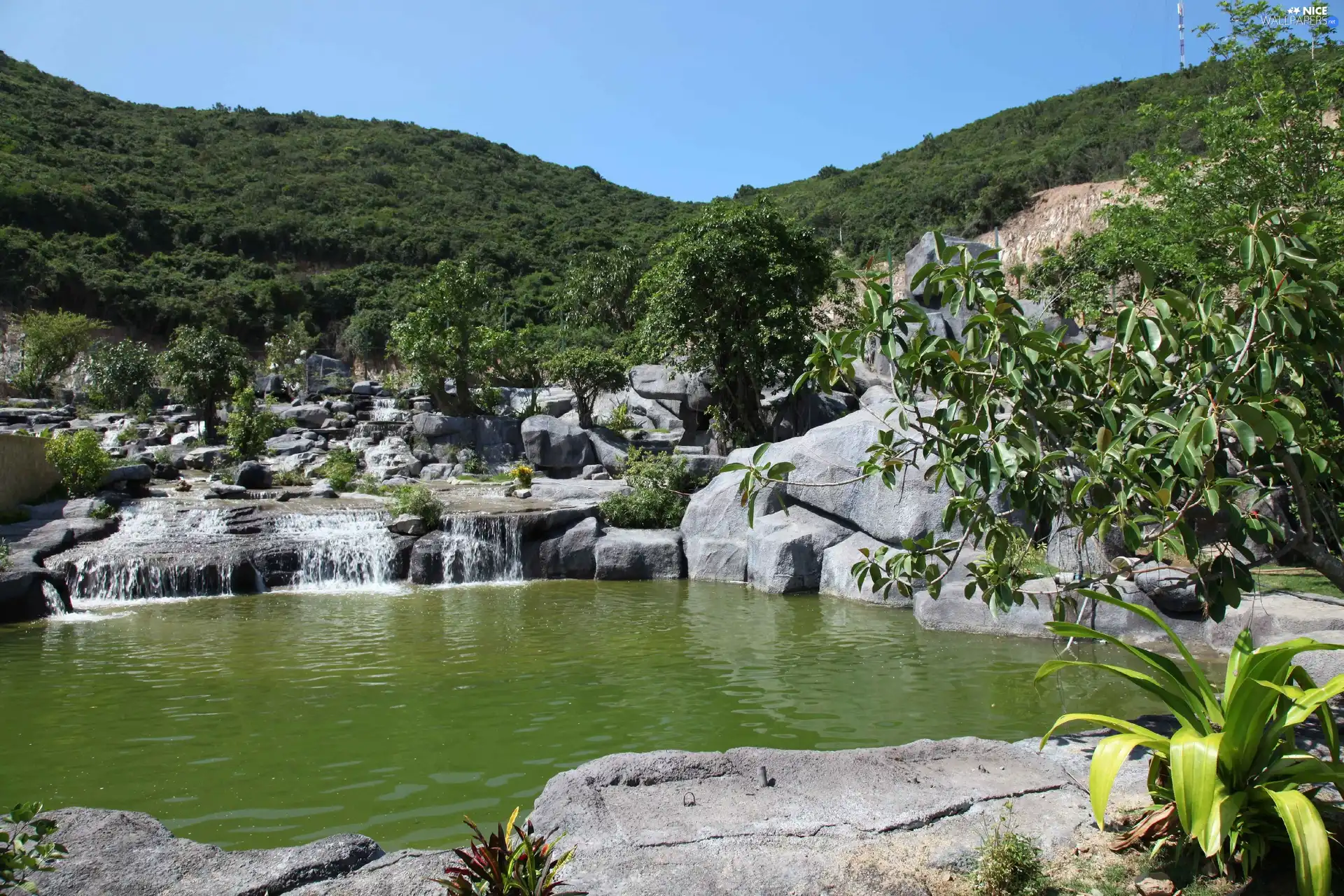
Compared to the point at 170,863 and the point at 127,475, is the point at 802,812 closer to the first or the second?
the point at 170,863

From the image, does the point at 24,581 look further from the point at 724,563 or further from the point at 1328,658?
the point at 1328,658

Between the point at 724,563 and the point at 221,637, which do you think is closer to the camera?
the point at 221,637

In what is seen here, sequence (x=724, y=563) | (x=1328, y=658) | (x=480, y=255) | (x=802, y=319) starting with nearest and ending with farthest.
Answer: (x=1328, y=658)
(x=724, y=563)
(x=802, y=319)
(x=480, y=255)

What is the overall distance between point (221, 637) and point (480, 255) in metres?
56.7

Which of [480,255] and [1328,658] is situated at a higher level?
[480,255]

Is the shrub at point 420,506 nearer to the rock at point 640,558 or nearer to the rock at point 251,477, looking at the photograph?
the rock at point 640,558

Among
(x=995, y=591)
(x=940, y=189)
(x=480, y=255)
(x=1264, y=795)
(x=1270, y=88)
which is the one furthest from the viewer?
(x=480, y=255)

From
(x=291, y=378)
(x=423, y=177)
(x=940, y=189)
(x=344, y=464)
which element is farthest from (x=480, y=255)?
(x=344, y=464)

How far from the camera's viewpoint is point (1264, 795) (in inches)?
125

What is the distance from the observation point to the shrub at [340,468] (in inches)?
893

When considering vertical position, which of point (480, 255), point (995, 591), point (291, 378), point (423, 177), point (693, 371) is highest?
point (423, 177)

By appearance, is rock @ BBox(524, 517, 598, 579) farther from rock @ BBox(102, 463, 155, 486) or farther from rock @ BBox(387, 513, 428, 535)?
rock @ BBox(102, 463, 155, 486)

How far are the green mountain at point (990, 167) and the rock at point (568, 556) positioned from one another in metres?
28.5

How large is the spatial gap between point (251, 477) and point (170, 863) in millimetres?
19943
